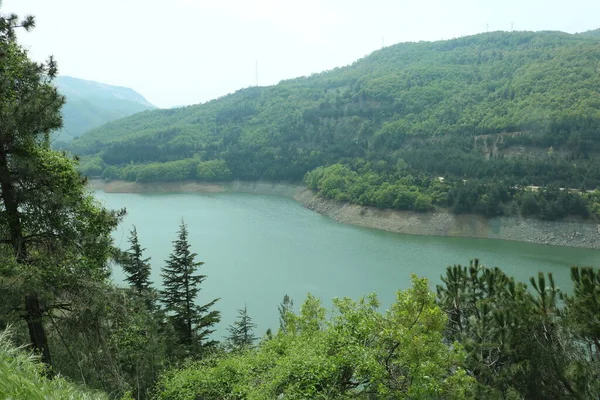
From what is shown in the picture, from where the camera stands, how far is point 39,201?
507 cm

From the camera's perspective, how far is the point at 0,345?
2.70m

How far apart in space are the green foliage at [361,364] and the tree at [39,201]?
1919 millimetres

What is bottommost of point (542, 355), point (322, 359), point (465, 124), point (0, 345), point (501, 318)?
point (542, 355)

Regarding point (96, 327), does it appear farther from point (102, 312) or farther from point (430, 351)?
point (430, 351)

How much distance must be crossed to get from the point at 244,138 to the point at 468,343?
7207 centimetres

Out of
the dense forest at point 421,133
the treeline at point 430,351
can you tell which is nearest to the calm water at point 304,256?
the dense forest at point 421,133

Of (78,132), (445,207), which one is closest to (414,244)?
(445,207)

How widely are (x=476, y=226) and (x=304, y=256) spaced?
15389 mm

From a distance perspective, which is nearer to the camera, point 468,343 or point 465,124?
point 468,343

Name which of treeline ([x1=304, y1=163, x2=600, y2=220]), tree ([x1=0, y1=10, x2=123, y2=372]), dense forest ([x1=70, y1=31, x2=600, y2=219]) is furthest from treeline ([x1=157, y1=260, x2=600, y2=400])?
dense forest ([x1=70, y1=31, x2=600, y2=219])

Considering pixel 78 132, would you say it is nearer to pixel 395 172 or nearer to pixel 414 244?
pixel 395 172

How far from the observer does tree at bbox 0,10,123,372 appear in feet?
15.9

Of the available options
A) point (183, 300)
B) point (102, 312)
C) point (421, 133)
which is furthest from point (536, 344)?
point (421, 133)

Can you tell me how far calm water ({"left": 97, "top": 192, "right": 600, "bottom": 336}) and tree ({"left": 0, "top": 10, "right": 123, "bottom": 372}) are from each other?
14.1m
